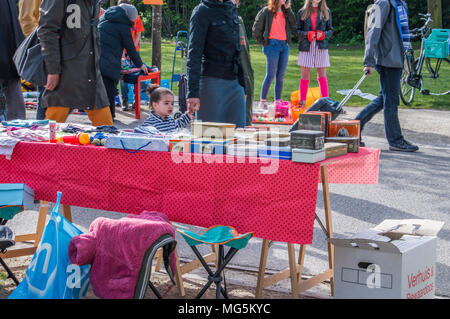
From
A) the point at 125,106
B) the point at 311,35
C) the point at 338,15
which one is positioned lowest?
the point at 125,106

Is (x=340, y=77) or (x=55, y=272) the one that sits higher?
(x=55, y=272)

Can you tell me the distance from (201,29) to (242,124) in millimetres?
881

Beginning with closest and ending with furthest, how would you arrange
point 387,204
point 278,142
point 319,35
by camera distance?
point 278,142
point 387,204
point 319,35

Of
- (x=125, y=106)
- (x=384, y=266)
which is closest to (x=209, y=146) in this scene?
(x=384, y=266)

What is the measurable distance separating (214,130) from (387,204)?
2.84m

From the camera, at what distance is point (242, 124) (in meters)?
5.68

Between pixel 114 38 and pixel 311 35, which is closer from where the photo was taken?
pixel 114 38

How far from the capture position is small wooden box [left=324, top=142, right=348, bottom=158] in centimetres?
371

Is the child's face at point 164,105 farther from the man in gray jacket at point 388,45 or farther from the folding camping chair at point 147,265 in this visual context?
the man in gray jacket at point 388,45

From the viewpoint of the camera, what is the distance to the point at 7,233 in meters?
3.91

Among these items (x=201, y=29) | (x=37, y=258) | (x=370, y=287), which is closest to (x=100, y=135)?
(x=37, y=258)

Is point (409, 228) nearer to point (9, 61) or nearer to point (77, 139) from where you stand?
point (77, 139)

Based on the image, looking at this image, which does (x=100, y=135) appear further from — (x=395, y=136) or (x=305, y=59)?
(x=305, y=59)

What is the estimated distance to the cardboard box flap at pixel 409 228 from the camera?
3926 millimetres
